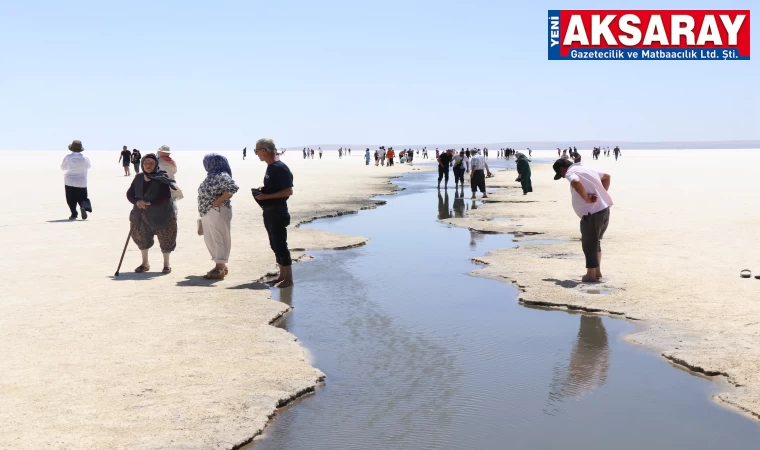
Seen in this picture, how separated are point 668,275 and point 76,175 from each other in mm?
13000

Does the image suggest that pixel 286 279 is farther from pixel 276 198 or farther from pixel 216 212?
pixel 216 212

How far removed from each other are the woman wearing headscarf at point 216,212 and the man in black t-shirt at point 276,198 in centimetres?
58

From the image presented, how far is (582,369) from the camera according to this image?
6.17 m

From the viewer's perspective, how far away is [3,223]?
57.7 feet

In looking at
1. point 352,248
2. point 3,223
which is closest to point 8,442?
point 352,248

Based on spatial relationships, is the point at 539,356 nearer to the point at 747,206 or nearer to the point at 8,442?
the point at 8,442

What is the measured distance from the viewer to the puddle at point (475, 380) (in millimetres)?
4750

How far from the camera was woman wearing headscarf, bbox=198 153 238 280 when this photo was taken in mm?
10078

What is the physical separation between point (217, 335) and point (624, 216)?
13.6 meters

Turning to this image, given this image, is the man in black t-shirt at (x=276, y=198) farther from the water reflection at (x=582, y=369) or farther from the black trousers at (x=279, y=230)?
the water reflection at (x=582, y=369)

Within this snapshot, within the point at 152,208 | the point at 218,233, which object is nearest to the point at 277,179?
the point at 218,233

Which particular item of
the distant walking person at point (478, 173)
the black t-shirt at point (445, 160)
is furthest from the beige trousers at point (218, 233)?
the black t-shirt at point (445, 160)

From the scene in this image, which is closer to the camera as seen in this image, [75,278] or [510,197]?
[75,278]

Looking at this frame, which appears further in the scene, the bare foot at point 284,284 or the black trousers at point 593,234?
the bare foot at point 284,284
